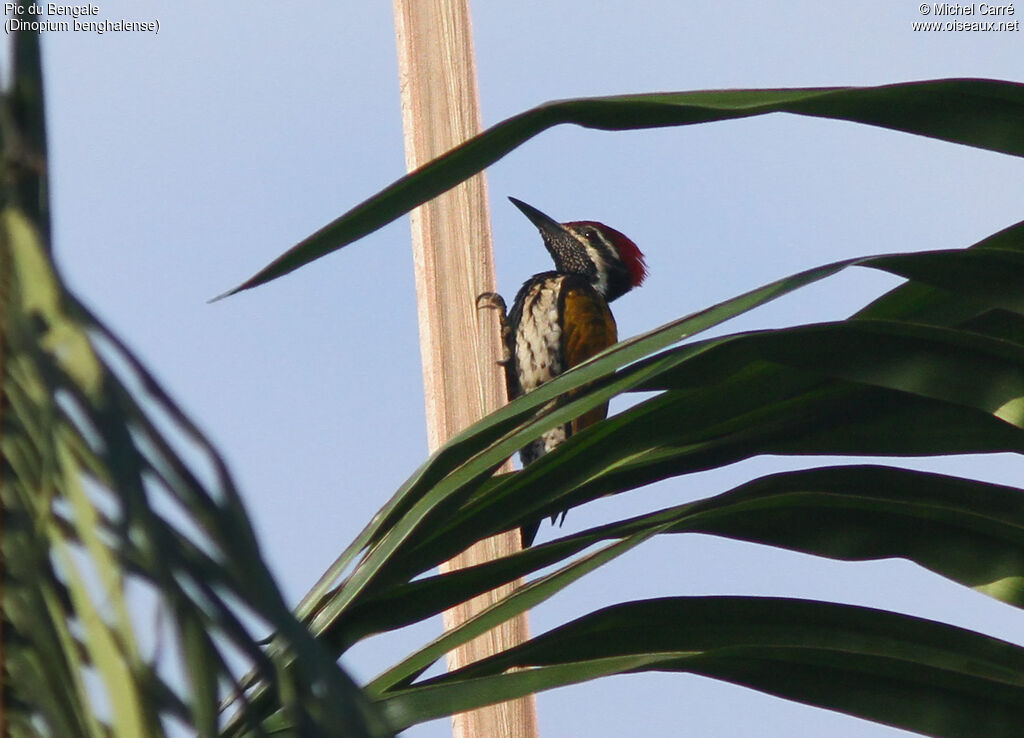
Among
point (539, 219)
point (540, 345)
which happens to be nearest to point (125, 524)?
point (540, 345)

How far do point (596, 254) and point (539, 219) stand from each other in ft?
1.52

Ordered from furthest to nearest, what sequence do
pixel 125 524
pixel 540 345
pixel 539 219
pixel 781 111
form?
pixel 539 219, pixel 540 345, pixel 781 111, pixel 125 524

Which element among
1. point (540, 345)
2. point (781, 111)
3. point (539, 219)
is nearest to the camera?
point (781, 111)

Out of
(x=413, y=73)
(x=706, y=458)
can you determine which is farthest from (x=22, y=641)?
(x=413, y=73)

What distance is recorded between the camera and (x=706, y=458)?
1188mm

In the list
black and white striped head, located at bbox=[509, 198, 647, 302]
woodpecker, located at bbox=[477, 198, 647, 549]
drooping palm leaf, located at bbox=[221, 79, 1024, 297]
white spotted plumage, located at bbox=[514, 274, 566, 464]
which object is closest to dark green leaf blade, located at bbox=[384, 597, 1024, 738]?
drooping palm leaf, located at bbox=[221, 79, 1024, 297]

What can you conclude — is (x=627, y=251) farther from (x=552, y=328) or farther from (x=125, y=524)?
(x=125, y=524)

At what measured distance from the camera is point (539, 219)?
5.31 meters

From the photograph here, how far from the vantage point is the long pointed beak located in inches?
200

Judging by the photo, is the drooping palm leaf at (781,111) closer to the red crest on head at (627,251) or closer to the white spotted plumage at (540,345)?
the white spotted plumage at (540,345)

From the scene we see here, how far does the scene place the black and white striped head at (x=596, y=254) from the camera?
5.61 metres

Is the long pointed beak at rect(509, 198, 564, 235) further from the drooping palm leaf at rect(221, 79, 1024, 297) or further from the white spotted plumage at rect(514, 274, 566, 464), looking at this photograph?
the drooping palm leaf at rect(221, 79, 1024, 297)

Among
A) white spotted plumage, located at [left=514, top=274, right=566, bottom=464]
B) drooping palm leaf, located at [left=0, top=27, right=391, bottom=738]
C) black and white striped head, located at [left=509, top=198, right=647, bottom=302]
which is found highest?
drooping palm leaf, located at [left=0, top=27, right=391, bottom=738]

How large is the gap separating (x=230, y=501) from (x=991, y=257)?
2.95ft
